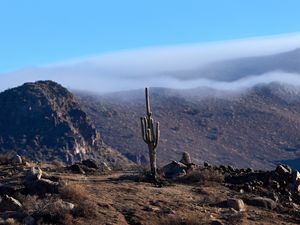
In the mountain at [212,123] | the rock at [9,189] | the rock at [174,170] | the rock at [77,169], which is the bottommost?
the mountain at [212,123]

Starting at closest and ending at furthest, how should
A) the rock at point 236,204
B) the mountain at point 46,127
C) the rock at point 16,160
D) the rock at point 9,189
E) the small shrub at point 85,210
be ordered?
the small shrub at point 85,210, the rock at point 9,189, the rock at point 236,204, the rock at point 16,160, the mountain at point 46,127

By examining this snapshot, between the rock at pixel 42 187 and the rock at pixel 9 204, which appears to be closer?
the rock at pixel 9 204

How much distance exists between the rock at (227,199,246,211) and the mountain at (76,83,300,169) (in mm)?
64586

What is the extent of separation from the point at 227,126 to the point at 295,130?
34.1 ft

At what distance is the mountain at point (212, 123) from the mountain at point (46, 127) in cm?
687

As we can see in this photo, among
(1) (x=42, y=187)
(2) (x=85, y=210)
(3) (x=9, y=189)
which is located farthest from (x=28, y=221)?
(3) (x=9, y=189)

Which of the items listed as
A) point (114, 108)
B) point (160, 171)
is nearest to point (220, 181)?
point (160, 171)

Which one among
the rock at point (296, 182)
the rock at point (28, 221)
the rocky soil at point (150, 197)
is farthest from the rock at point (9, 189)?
the rock at point (296, 182)

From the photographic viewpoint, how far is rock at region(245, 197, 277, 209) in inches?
865

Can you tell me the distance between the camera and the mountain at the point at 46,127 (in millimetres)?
78938

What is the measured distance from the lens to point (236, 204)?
2127 cm

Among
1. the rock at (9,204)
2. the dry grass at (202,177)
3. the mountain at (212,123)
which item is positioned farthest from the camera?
the mountain at (212,123)

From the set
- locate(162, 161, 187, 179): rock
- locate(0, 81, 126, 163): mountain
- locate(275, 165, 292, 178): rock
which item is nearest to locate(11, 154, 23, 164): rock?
locate(162, 161, 187, 179): rock

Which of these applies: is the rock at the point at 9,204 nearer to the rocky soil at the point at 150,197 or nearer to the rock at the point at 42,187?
the rocky soil at the point at 150,197
